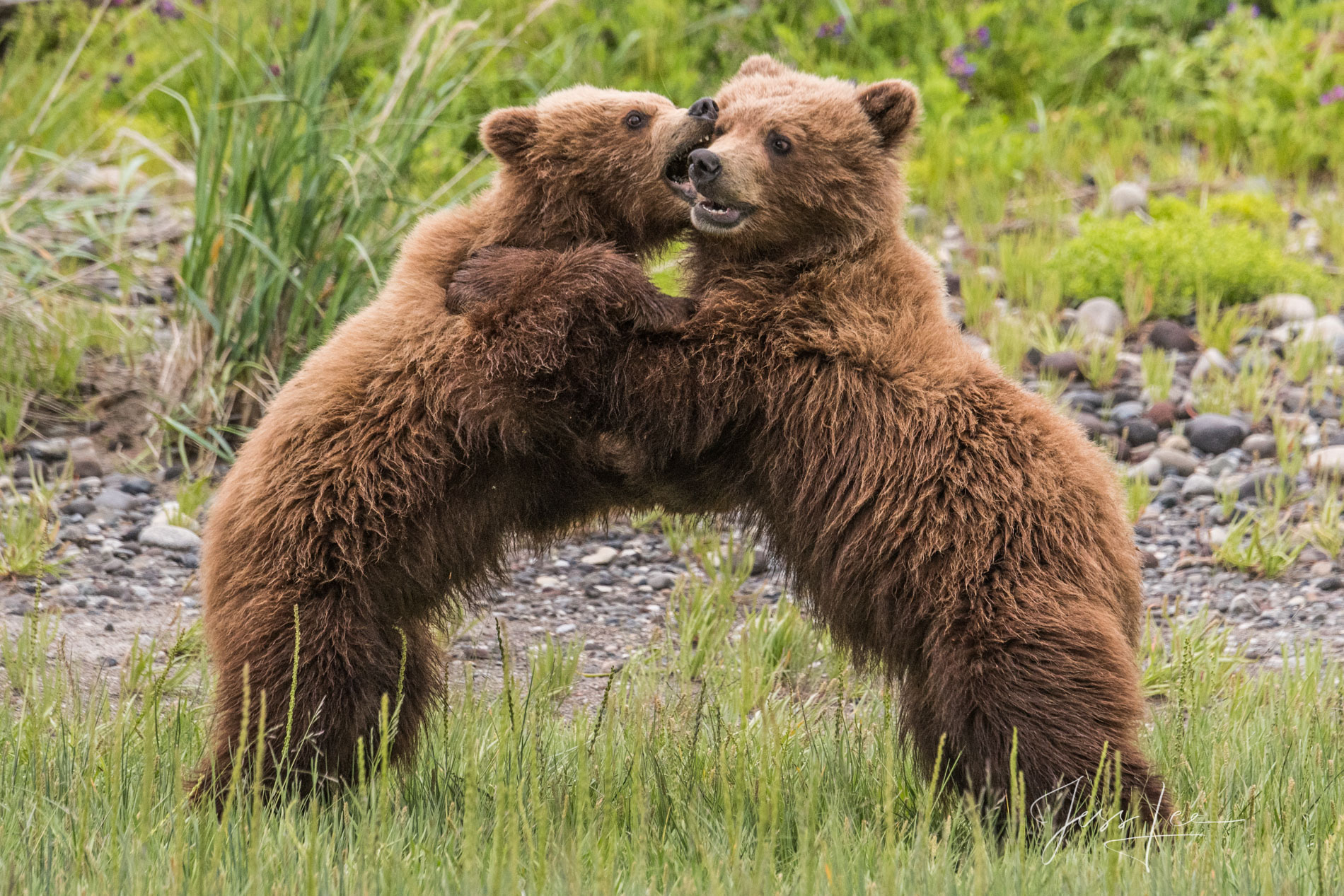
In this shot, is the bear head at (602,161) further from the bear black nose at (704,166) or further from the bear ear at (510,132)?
the bear black nose at (704,166)

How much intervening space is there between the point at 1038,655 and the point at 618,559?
284 cm

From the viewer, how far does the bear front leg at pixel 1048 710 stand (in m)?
3.03

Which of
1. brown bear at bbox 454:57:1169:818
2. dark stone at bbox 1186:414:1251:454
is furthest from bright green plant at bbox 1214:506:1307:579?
brown bear at bbox 454:57:1169:818

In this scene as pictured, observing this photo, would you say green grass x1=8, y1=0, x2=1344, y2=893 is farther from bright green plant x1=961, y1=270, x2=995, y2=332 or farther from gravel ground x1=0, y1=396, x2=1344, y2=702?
gravel ground x1=0, y1=396, x2=1344, y2=702

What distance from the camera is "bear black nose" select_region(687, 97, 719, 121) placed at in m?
3.58

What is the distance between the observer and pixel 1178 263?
7.02 meters

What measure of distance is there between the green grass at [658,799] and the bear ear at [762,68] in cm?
176

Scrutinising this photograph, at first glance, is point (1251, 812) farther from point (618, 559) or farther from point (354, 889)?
point (618, 559)

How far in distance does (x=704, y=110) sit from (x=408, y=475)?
1198mm

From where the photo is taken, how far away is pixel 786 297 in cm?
347

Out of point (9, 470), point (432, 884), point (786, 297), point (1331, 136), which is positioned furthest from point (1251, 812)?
point (1331, 136)

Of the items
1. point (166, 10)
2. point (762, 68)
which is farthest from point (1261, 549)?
point (166, 10)

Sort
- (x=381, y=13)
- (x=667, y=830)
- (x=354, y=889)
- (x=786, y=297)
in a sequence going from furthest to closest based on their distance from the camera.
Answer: (x=381, y=13)
(x=786, y=297)
(x=667, y=830)
(x=354, y=889)

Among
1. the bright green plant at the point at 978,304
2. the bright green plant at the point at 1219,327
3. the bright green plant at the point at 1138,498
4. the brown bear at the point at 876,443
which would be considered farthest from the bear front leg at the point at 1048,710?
Result: the bright green plant at the point at 1219,327
